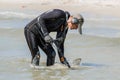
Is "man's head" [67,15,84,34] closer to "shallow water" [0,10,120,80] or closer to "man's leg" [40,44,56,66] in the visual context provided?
"man's leg" [40,44,56,66]

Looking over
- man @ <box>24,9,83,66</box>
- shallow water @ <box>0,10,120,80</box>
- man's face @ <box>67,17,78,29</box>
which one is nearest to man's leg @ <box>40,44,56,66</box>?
man @ <box>24,9,83,66</box>

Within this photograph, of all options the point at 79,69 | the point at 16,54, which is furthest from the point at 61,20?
the point at 16,54

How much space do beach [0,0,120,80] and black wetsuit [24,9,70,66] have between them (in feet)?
1.87

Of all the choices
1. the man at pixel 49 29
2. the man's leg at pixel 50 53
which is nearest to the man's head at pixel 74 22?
the man at pixel 49 29

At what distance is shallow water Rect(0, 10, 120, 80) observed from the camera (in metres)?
9.07

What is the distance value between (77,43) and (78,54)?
1444 millimetres

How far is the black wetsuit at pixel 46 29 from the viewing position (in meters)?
8.38

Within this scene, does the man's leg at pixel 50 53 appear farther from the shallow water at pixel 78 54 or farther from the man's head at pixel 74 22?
the man's head at pixel 74 22

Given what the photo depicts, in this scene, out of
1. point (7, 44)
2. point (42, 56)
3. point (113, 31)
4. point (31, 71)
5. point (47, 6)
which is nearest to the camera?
point (31, 71)

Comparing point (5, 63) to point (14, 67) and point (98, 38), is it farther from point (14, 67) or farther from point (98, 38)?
point (98, 38)

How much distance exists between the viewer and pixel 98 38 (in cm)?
1305

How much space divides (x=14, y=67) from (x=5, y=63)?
44 cm

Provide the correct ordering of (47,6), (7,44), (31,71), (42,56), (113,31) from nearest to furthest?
(31,71) < (42,56) < (7,44) < (113,31) < (47,6)

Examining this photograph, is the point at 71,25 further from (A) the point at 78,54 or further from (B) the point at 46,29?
(A) the point at 78,54
